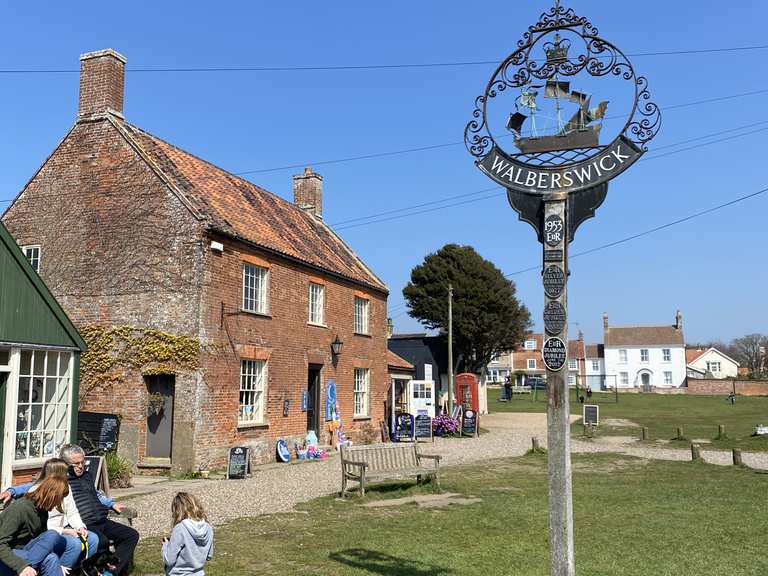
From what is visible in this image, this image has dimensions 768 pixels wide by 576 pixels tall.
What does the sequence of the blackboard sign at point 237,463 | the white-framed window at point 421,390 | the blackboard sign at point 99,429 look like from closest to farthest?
the blackboard sign at point 237,463, the blackboard sign at point 99,429, the white-framed window at point 421,390

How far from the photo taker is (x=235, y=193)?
21.4 metres

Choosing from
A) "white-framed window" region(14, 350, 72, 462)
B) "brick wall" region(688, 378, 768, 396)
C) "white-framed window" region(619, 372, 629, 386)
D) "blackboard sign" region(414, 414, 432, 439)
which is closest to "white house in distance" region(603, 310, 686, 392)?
"white-framed window" region(619, 372, 629, 386)

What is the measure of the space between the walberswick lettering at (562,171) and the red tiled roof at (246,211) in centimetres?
1151

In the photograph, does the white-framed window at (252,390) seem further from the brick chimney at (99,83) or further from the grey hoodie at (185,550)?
the grey hoodie at (185,550)

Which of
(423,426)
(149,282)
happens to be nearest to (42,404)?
(149,282)

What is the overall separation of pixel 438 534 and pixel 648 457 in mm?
12846

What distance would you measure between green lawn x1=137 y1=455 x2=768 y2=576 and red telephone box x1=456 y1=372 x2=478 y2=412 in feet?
58.2

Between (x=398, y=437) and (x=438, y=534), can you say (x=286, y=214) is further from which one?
(x=438, y=534)

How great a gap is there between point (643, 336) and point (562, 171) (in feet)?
305

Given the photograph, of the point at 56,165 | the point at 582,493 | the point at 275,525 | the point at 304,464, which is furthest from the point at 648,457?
the point at 56,165

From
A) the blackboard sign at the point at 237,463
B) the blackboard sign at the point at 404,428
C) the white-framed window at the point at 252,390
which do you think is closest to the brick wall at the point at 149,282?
the white-framed window at the point at 252,390

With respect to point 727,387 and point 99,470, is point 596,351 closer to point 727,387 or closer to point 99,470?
point 727,387

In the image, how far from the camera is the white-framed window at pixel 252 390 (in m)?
18.1

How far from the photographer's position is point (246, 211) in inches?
808
